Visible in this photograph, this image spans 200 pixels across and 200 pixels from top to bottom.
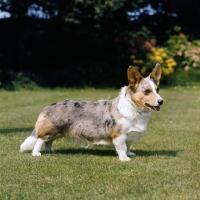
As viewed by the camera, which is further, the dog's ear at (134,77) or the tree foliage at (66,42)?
the tree foliage at (66,42)

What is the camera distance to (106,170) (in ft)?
19.7

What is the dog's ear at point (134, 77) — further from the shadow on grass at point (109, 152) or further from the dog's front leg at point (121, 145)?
the shadow on grass at point (109, 152)

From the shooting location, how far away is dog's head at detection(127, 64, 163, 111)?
6.52m

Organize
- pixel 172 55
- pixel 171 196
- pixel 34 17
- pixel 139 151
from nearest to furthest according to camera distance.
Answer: pixel 171 196 < pixel 139 151 < pixel 34 17 < pixel 172 55

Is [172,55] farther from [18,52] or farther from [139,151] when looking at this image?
[139,151]

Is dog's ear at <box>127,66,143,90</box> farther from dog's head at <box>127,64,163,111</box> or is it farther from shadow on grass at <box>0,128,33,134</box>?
shadow on grass at <box>0,128,33,134</box>

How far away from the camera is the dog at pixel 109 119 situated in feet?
21.8

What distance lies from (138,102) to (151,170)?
3.68 ft

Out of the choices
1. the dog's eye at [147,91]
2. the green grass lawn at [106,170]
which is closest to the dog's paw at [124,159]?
the green grass lawn at [106,170]

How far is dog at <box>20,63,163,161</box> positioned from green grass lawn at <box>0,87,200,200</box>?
0.25 metres

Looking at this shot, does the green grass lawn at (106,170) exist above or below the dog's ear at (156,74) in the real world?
below

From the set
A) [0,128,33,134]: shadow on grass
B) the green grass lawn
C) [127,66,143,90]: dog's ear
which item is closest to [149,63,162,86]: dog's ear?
[127,66,143,90]: dog's ear

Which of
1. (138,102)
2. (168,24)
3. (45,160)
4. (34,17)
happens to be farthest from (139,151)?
(168,24)

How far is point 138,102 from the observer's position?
6.70 metres
